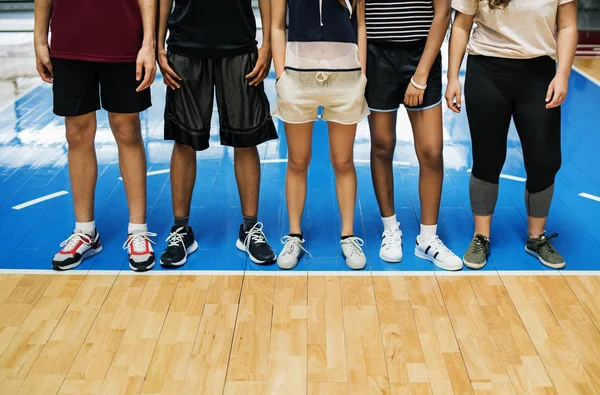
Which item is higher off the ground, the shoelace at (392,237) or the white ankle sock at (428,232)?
the white ankle sock at (428,232)

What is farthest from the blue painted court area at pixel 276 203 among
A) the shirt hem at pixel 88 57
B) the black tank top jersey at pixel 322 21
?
the black tank top jersey at pixel 322 21

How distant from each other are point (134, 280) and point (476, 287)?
1.53 meters

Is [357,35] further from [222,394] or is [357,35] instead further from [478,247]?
[222,394]

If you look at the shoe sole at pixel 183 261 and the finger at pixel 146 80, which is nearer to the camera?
the finger at pixel 146 80

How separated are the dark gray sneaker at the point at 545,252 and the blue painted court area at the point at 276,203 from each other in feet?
0.16

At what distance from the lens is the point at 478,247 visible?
3545 mm

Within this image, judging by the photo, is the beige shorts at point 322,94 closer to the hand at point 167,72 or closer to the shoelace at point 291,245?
the hand at point 167,72

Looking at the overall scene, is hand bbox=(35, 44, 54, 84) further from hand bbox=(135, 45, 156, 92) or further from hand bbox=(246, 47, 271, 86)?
hand bbox=(246, 47, 271, 86)

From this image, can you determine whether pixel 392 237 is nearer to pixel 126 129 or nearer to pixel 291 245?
pixel 291 245

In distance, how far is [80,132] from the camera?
3.53 metres

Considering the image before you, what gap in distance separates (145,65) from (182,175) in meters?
0.57

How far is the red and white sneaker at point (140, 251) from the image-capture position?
348 cm

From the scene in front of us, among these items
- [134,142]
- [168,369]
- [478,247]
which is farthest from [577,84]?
[168,369]

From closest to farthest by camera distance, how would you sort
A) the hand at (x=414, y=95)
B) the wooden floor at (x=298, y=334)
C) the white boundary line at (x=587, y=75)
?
1. the wooden floor at (x=298, y=334)
2. the hand at (x=414, y=95)
3. the white boundary line at (x=587, y=75)
